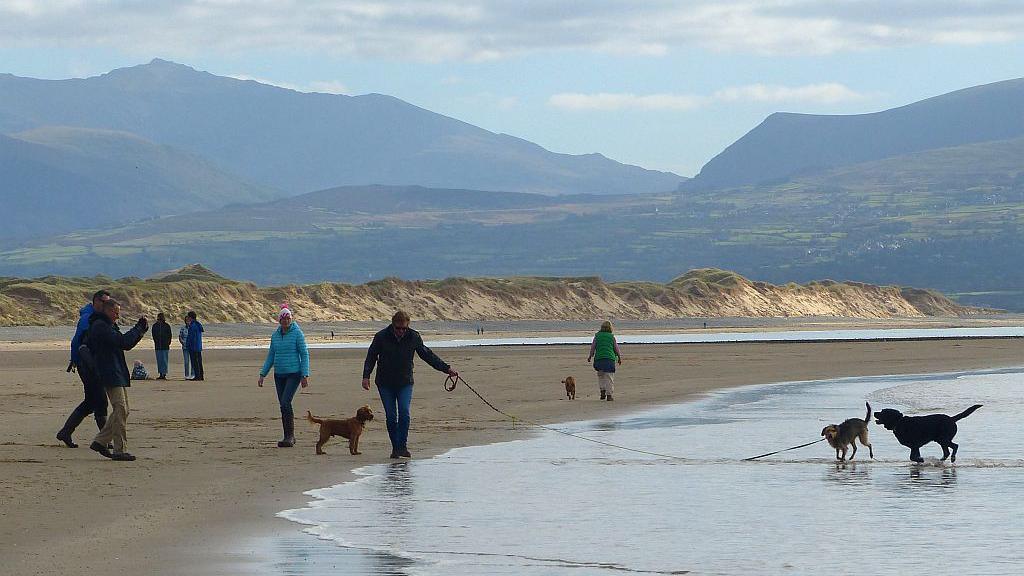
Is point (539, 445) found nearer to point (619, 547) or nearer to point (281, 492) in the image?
point (281, 492)

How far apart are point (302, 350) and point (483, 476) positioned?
379 centimetres

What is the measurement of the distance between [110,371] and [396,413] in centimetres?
347

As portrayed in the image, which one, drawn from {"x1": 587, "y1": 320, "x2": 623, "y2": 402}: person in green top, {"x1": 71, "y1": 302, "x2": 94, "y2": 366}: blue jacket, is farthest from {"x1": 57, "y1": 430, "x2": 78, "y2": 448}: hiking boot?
{"x1": 587, "y1": 320, "x2": 623, "y2": 402}: person in green top

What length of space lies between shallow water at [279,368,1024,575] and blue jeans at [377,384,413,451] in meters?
0.45

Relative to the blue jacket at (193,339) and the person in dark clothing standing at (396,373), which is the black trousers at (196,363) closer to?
the blue jacket at (193,339)

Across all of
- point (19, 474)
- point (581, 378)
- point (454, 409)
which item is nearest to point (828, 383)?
point (581, 378)

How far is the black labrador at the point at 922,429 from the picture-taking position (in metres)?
17.0

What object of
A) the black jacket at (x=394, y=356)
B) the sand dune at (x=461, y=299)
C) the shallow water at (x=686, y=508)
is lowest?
the shallow water at (x=686, y=508)

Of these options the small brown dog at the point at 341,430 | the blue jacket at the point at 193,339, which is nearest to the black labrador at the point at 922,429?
the small brown dog at the point at 341,430

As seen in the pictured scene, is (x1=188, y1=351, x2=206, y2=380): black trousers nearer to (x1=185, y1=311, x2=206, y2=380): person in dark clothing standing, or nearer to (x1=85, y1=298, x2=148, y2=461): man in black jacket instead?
(x1=185, y1=311, x2=206, y2=380): person in dark clothing standing

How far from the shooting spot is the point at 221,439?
1977 centimetres

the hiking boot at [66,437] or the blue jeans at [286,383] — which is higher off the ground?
the blue jeans at [286,383]

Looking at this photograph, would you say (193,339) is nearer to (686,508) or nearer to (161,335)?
(161,335)

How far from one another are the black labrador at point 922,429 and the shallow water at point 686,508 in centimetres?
28
